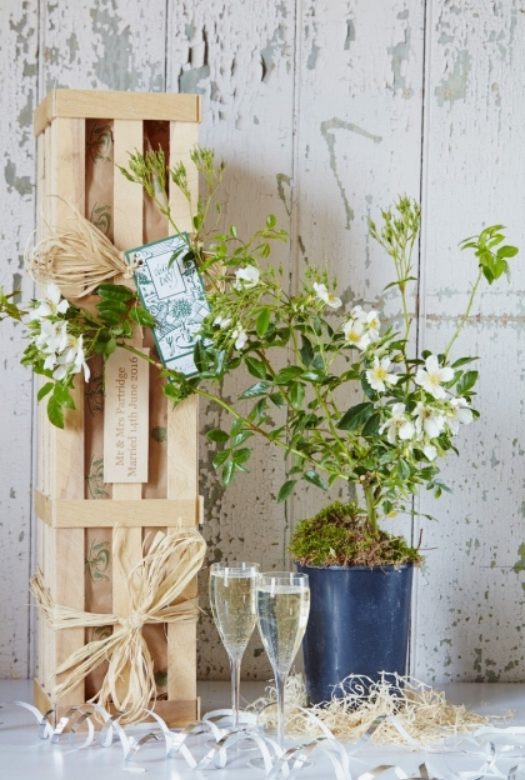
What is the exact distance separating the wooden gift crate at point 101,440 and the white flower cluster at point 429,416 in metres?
0.28

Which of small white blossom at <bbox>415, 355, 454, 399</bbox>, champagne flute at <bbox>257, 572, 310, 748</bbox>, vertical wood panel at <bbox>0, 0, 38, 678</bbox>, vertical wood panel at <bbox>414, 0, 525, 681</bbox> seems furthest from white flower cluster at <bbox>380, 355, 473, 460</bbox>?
vertical wood panel at <bbox>0, 0, 38, 678</bbox>

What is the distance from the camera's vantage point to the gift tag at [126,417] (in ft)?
4.61

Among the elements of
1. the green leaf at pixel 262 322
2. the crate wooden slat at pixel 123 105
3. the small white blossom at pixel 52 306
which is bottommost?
the green leaf at pixel 262 322

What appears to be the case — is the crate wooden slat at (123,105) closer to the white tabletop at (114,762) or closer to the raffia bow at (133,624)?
the raffia bow at (133,624)

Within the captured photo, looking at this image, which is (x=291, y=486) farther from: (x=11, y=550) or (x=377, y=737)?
(x=11, y=550)

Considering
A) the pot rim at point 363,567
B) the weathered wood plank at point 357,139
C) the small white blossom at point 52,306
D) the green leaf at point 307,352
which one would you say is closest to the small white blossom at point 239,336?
the green leaf at point 307,352

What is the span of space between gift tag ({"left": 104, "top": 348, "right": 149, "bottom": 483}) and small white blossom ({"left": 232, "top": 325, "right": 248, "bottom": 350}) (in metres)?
0.14

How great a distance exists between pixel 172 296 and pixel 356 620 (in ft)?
1.60

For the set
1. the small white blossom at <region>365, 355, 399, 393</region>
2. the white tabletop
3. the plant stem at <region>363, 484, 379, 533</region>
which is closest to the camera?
the white tabletop

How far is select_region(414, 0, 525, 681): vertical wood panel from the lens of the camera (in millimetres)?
1734

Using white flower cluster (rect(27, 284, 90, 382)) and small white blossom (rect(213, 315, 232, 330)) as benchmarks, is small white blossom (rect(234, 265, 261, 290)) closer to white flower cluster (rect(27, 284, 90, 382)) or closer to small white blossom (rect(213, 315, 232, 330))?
small white blossom (rect(213, 315, 232, 330))

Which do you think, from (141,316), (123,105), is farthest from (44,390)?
(123,105)

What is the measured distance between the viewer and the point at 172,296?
1.39m

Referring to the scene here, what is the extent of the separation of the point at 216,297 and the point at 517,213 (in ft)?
2.04
